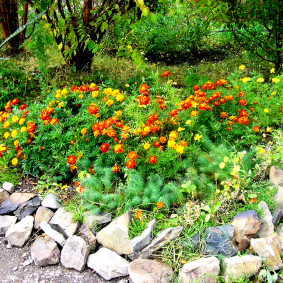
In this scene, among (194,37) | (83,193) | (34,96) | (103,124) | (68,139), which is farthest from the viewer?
(194,37)

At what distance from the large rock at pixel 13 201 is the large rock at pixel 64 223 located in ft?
1.36

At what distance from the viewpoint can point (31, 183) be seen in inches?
115

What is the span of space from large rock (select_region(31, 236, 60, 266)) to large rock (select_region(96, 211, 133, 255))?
349 mm

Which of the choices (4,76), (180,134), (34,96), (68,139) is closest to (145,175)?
(180,134)

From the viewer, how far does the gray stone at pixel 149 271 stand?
1925 millimetres

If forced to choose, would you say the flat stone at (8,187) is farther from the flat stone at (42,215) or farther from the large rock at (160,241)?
the large rock at (160,241)

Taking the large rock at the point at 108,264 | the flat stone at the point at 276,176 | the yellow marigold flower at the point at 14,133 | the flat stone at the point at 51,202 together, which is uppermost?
the yellow marigold flower at the point at 14,133

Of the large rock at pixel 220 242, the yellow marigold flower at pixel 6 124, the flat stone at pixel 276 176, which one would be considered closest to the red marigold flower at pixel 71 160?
the yellow marigold flower at pixel 6 124

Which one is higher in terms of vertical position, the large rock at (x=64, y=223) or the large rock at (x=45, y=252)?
the large rock at (x=64, y=223)

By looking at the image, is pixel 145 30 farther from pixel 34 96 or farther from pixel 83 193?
pixel 83 193

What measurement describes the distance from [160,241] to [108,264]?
15.9 inches

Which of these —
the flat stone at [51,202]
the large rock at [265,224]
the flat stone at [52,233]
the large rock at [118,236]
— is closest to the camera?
the large rock at [265,224]

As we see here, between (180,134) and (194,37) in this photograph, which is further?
(194,37)

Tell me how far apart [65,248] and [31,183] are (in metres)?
0.93
